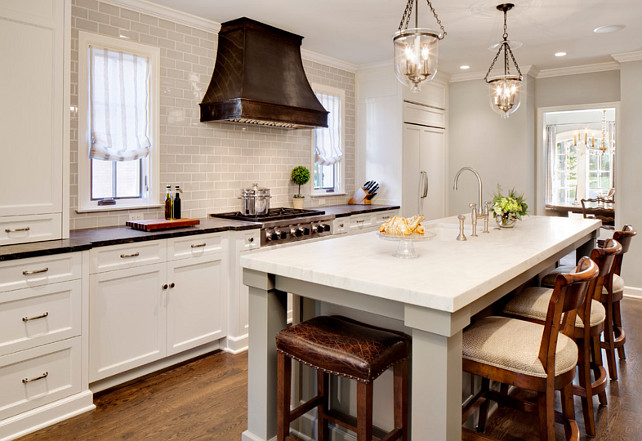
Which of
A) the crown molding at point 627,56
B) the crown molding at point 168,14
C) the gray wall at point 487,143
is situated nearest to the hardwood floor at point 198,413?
the crown molding at point 168,14

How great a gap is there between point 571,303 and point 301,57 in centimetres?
400

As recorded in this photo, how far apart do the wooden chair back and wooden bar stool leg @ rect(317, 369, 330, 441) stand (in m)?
0.98

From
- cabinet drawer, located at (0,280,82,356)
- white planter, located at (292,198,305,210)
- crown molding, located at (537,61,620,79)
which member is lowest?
cabinet drawer, located at (0,280,82,356)

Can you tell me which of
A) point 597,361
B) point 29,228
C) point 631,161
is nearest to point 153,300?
point 29,228

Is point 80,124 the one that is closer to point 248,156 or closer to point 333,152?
point 248,156

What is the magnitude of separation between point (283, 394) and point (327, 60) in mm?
4372

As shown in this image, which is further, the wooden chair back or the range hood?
the range hood

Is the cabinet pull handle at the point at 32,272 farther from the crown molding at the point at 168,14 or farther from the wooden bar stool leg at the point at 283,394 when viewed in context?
the crown molding at the point at 168,14

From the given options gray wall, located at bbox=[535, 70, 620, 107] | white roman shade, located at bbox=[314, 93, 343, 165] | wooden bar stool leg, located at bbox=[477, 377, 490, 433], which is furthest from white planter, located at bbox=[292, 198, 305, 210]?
gray wall, located at bbox=[535, 70, 620, 107]

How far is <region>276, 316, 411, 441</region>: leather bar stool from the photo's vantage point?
5.77 ft

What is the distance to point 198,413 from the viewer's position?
275 centimetres

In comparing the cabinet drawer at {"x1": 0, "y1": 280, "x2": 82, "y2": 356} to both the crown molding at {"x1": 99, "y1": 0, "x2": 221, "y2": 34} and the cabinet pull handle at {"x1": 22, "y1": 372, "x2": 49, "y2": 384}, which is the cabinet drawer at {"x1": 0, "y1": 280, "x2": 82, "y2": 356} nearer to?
the cabinet pull handle at {"x1": 22, "y1": 372, "x2": 49, "y2": 384}

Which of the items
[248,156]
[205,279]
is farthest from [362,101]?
[205,279]

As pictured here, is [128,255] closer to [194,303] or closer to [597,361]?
[194,303]
